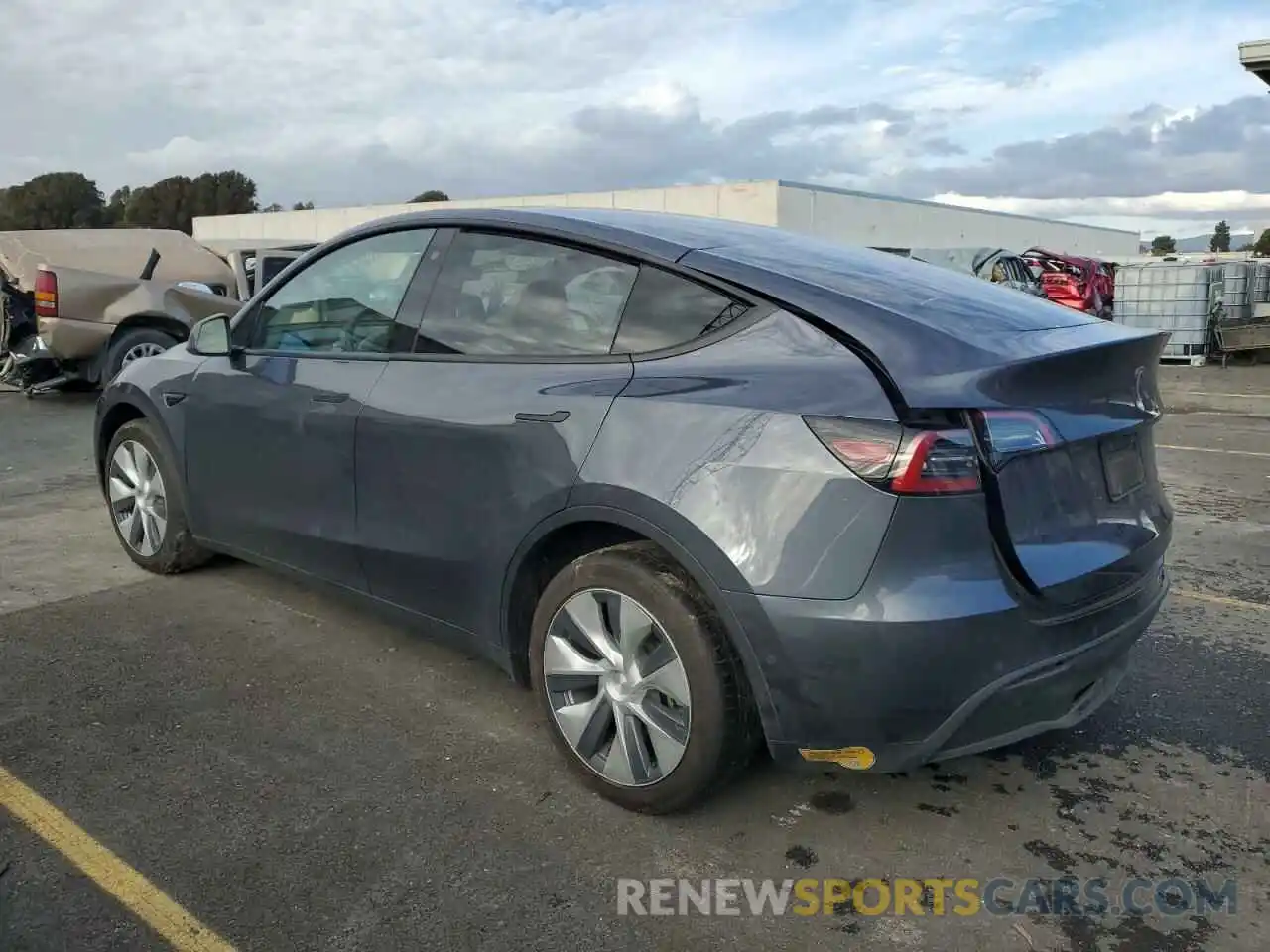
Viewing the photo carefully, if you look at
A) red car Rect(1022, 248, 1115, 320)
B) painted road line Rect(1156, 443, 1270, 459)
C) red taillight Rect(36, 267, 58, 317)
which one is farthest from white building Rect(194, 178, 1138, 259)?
painted road line Rect(1156, 443, 1270, 459)

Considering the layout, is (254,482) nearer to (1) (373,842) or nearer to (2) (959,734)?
(1) (373,842)

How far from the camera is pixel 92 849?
269 cm

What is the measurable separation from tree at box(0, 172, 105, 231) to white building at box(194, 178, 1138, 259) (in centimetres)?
2305

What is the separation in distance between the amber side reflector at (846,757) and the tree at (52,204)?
82.8 meters

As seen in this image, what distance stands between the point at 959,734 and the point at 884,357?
3.02 feet

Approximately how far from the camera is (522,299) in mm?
3242

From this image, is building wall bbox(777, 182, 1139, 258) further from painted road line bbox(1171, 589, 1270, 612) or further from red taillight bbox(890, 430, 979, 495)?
red taillight bbox(890, 430, 979, 495)

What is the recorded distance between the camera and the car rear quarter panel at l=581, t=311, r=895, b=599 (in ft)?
7.98

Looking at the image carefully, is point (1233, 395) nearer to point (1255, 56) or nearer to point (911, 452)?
point (1255, 56)

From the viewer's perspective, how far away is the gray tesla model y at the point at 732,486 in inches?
95.7

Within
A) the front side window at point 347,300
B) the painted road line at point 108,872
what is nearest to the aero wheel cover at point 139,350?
the front side window at point 347,300

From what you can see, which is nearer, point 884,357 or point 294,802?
point 884,357

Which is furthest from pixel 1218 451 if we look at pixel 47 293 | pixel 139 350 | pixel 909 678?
pixel 47 293

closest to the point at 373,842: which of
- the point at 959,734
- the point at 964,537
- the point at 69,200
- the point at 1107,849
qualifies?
the point at 959,734
